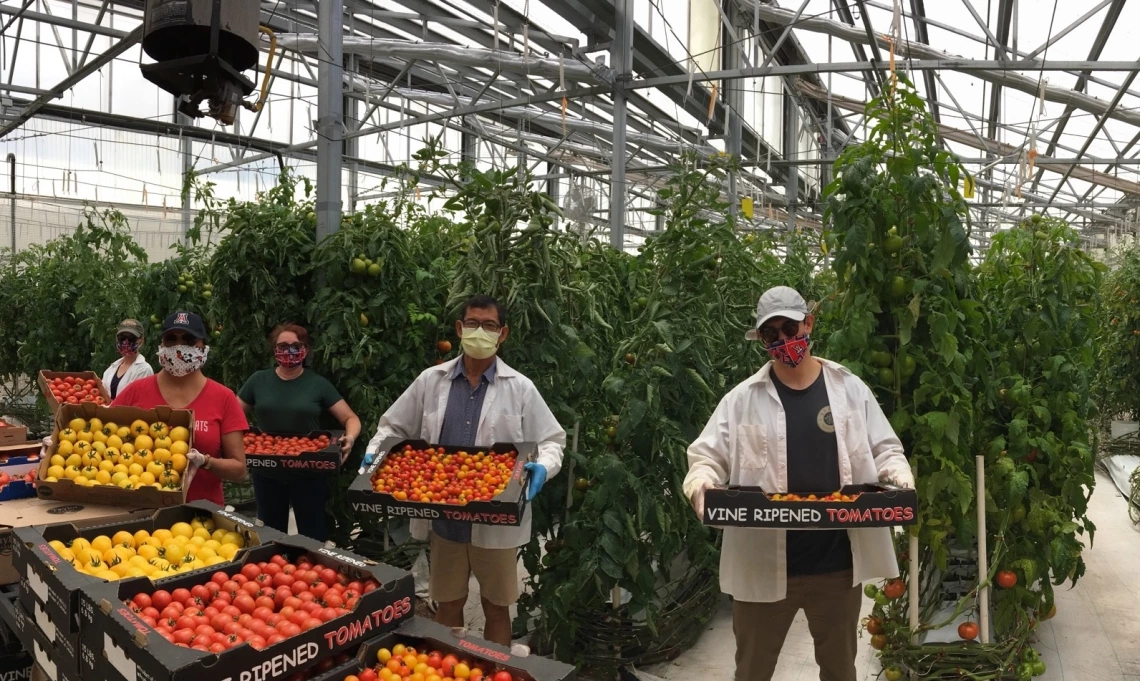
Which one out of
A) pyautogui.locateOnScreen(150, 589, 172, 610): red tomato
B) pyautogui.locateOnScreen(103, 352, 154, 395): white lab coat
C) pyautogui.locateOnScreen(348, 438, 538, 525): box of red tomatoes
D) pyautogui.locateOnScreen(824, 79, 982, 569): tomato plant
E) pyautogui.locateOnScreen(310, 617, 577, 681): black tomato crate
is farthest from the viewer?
pyautogui.locateOnScreen(103, 352, 154, 395): white lab coat

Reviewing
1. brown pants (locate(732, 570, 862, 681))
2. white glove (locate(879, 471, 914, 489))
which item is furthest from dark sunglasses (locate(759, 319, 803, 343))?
brown pants (locate(732, 570, 862, 681))

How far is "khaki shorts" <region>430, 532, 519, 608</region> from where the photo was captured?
310 centimetres

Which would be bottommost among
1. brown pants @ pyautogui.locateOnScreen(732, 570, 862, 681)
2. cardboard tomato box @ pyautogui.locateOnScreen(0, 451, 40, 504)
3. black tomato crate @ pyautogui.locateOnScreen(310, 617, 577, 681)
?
brown pants @ pyautogui.locateOnScreen(732, 570, 862, 681)

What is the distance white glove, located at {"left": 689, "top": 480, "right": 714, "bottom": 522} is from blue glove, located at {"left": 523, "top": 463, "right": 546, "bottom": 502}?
68cm

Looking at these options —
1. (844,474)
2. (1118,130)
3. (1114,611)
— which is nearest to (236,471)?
(844,474)

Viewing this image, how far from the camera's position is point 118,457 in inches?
115

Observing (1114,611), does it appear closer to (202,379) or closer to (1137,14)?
(202,379)

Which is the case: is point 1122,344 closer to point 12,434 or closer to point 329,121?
point 329,121

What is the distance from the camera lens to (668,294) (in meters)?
3.45

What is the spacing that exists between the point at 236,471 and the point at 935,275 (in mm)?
2836

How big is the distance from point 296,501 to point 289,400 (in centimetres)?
51

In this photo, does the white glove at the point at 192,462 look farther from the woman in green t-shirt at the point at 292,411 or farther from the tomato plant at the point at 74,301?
the tomato plant at the point at 74,301

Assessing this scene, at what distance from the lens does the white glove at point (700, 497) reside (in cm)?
228

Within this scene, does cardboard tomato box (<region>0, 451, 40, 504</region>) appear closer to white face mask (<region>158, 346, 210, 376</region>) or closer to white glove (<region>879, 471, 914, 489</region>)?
white face mask (<region>158, 346, 210, 376</region>)
